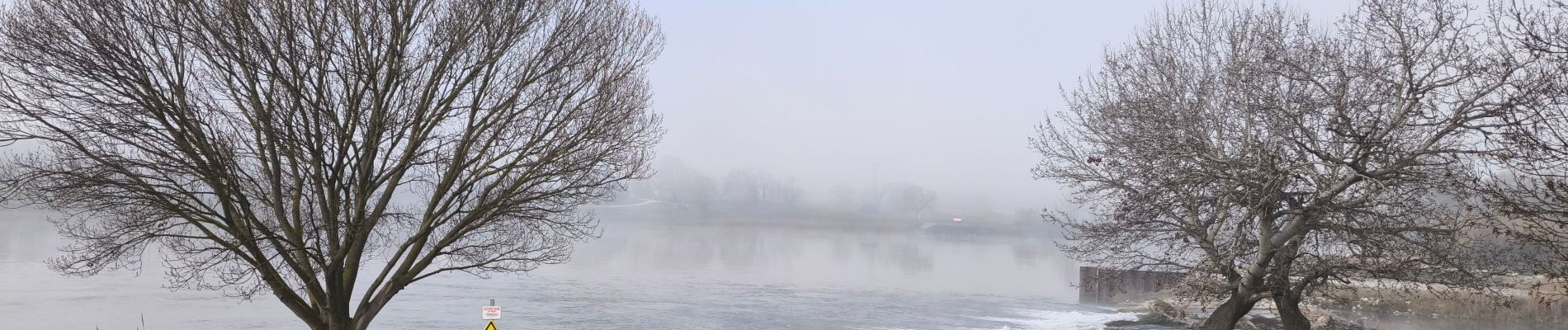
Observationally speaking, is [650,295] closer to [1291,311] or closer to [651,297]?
[651,297]

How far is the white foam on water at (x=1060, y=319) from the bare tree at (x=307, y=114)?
16514 mm

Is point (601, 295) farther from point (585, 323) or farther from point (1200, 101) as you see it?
point (1200, 101)

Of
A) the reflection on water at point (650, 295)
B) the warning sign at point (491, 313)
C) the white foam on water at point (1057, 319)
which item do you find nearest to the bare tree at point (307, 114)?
the warning sign at point (491, 313)

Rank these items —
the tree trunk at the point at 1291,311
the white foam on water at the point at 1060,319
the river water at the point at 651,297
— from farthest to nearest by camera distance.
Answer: the river water at the point at 651,297
the white foam on water at the point at 1060,319
the tree trunk at the point at 1291,311

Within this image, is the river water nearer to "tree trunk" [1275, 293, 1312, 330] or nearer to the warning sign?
"tree trunk" [1275, 293, 1312, 330]

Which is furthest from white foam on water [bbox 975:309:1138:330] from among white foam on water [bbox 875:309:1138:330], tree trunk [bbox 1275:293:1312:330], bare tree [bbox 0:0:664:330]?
bare tree [bbox 0:0:664:330]

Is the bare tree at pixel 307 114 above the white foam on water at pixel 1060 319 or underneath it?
above

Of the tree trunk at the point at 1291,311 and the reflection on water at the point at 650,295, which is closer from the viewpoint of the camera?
the tree trunk at the point at 1291,311

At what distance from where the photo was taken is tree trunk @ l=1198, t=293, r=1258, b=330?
18.6m

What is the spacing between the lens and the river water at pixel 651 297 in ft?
97.8

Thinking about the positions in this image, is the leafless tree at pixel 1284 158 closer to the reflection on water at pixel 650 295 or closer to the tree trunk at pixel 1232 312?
the tree trunk at pixel 1232 312

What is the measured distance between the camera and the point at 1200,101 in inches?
674

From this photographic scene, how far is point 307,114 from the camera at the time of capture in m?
14.0

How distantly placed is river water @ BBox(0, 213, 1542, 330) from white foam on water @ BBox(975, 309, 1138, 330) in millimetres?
79
